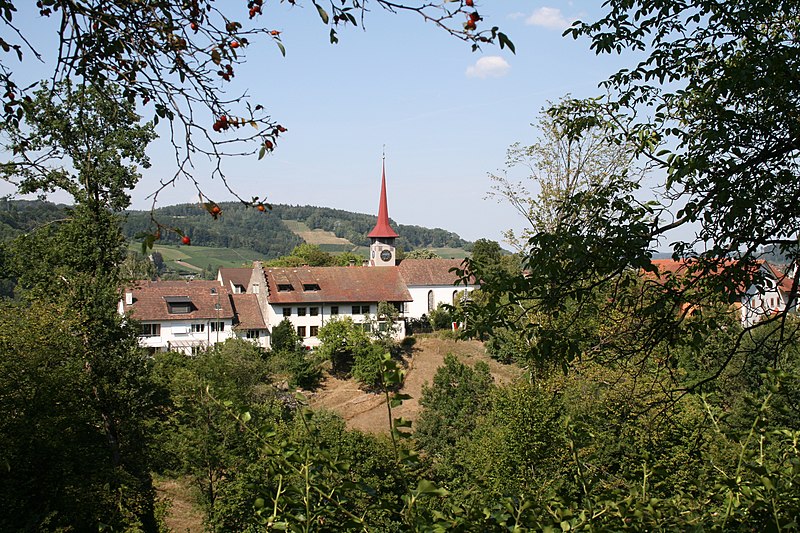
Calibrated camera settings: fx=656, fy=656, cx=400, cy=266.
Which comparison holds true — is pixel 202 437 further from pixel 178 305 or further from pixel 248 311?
pixel 248 311

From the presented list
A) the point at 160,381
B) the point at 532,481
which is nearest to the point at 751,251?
the point at 532,481

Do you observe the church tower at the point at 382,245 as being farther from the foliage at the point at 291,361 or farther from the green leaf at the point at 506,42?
the green leaf at the point at 506,42

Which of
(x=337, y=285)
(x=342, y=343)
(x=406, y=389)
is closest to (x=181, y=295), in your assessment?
(x=337, y=285)

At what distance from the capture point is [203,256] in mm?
126625

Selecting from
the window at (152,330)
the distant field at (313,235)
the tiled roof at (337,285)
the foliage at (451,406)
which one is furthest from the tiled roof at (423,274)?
the distant field at (313,235)

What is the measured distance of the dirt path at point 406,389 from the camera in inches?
1212

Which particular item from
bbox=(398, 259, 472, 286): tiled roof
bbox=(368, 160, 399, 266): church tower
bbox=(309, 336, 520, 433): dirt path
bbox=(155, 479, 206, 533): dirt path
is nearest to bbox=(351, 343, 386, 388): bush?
bbox=(309, 336, 520, 433): dirt path

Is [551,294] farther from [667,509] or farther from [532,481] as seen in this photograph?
[532,481]

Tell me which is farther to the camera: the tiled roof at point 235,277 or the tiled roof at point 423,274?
the tiled roof at point 235,277

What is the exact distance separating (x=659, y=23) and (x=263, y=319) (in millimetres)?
40170

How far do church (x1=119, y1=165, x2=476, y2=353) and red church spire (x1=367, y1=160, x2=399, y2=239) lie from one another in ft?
37.9

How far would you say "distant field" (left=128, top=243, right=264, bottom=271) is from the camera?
11826 centimetres

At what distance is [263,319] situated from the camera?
4462 centimetres

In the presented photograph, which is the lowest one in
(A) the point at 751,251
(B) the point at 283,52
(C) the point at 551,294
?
(C) the point at 551,294
